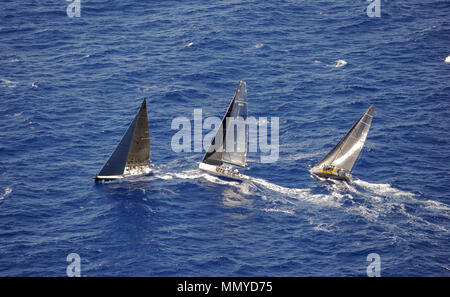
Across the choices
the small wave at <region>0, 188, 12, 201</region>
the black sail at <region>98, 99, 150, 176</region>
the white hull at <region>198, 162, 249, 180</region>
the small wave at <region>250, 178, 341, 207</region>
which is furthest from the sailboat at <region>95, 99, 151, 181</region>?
the small wave at <region>250, 178, 341, 207</region>

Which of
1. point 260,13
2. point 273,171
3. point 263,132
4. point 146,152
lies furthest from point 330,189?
point 260,13

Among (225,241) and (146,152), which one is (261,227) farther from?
(146,152)

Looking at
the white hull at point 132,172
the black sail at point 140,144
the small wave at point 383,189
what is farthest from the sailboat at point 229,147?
the small wave at point 383,189

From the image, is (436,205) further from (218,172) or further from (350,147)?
(218,172)

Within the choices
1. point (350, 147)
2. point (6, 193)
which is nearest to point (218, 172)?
point (350, 147)

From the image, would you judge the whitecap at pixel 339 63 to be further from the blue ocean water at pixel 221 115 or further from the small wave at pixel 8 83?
the small wave at pixel 8 83

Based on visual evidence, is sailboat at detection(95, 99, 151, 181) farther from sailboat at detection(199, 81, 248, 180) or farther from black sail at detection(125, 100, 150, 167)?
sailboat at detection(199, 81, 248, 180)

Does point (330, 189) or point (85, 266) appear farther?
point (330, 189)
